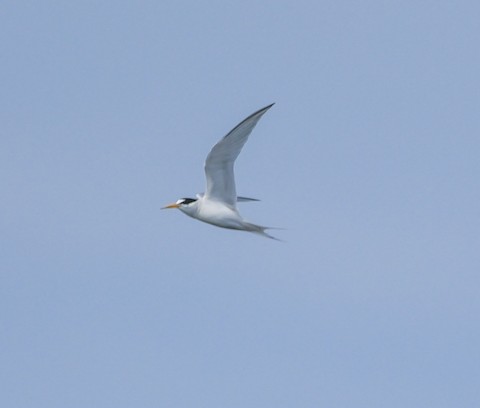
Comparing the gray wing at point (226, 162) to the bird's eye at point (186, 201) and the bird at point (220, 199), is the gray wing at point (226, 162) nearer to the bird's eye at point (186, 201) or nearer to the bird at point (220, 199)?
the bird at point (220, 199)

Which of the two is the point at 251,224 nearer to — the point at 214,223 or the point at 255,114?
the point at 214,223

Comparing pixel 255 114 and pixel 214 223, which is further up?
pixel 255 114

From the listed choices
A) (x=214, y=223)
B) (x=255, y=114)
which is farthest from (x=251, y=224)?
(x=255, y=114)

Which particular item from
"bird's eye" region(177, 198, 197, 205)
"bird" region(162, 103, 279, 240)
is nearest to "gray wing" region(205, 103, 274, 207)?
"bird" region(162, 103, 279, 240)

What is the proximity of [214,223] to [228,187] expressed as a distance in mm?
1212

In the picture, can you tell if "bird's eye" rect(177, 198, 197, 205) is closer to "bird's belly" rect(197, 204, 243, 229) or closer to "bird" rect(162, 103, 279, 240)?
"bird" rect(162, 103, 279, 240)

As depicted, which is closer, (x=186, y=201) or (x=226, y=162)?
(x=226, y=162)

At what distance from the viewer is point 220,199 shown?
139 ft

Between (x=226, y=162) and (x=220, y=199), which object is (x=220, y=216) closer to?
(x=220, y=199)

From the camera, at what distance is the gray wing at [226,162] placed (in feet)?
129

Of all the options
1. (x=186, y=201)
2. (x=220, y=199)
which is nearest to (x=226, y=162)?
(x=220, y=199)

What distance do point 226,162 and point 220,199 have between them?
5.20ft

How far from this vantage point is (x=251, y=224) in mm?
41688

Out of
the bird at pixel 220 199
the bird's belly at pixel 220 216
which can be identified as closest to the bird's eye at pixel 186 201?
the bird at pixel 220 199
